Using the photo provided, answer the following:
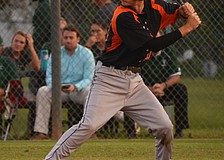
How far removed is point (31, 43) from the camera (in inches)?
429

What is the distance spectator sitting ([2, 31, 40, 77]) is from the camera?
431 inches

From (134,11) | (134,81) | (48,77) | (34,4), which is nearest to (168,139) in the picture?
(134,81)

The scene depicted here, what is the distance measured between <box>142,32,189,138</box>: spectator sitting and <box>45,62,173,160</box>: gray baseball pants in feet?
13.2

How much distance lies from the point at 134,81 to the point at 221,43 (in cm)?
487

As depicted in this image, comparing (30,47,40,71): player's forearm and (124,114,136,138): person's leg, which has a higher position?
(30,47,40,71): player's forearm

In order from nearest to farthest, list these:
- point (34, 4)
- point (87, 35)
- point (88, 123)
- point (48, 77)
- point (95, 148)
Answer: point (88, 123) < point (95, 148) < point (48, 77) < point (87, 35) < point (34, 4)

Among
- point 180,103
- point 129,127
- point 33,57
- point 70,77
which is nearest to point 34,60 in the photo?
point 33,57

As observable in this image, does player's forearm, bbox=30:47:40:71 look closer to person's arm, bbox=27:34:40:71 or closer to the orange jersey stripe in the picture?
person's arm, bbox=27:34:40:71

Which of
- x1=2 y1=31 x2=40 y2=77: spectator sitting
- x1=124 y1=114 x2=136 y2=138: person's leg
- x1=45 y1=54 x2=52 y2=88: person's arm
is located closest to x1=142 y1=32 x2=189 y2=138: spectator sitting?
x1=124 y1=114 x2=136 y2=138: person's leg

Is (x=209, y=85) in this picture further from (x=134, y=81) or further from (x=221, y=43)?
(x=134, y=81)

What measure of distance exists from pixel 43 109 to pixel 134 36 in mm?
4288

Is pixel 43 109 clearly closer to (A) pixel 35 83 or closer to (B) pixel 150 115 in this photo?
(A) pixel 35 83

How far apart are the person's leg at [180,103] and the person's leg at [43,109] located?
5.22 feet

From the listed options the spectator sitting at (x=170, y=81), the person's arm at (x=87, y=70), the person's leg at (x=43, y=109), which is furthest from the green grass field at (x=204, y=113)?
the person's arm at (x=87, y=70)
